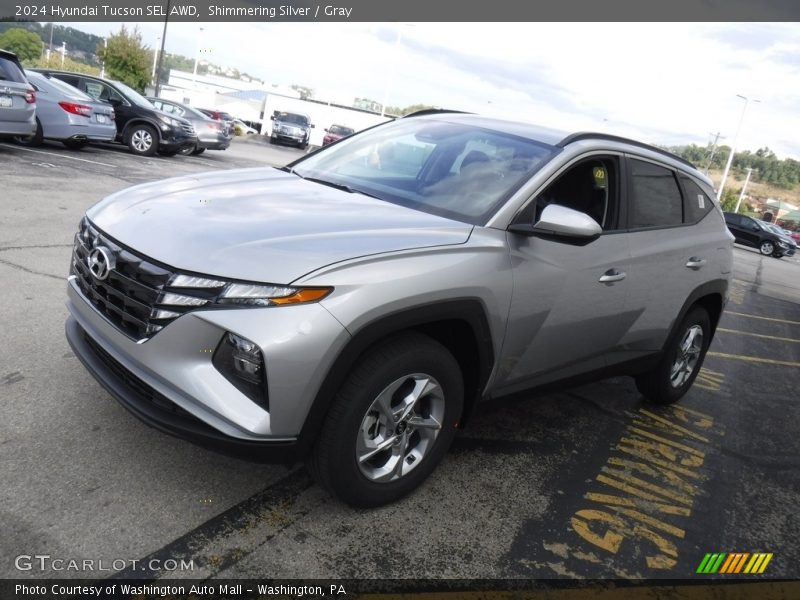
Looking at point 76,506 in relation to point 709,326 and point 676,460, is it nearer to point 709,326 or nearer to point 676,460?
point 676,460

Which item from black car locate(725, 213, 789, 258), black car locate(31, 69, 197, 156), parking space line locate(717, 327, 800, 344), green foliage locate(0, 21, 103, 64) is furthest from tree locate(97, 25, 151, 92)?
green foliage locate(0, 21, 103, 64)

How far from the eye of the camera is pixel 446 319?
116 inches

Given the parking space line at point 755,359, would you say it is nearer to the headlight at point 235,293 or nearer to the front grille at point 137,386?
the headlight at point 235,293

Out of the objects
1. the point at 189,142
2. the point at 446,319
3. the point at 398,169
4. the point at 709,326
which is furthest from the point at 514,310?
the point at 189,142

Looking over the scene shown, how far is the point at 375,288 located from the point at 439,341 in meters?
0.60

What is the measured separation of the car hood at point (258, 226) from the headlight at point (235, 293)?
3 centimetres

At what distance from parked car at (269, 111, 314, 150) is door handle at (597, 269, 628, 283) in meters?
29.7

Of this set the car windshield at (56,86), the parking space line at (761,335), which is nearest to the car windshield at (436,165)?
the parking space line at (761,335)

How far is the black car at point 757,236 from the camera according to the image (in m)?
30.3

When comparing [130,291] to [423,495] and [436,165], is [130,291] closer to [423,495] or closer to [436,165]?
[423,495]

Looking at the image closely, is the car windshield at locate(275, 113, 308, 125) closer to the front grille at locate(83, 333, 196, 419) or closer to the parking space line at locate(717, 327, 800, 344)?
the parking space line at locate(717, 327, 800, 344)

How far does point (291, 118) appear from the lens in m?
33.0

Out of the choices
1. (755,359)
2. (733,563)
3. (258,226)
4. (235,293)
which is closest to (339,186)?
(258,226)

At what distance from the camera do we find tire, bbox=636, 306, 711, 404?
4.80 meters
